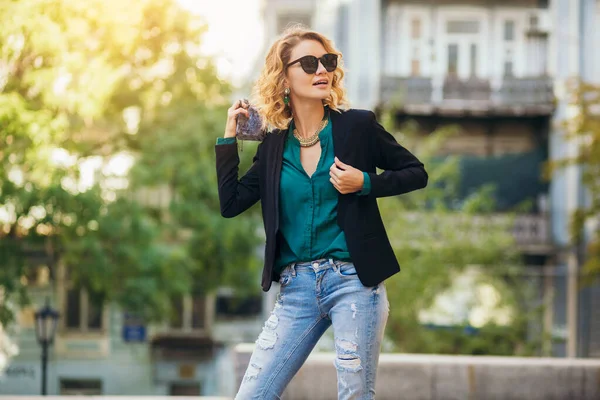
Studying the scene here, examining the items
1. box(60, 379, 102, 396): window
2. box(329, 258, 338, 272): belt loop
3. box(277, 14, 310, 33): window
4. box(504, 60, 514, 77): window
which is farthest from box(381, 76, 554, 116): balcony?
box(329, 258, 338, 272): belt loop

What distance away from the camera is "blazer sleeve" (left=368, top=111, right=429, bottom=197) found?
3.04 m

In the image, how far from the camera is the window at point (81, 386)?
78.0 ft

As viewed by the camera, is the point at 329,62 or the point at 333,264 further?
the point at 329,62

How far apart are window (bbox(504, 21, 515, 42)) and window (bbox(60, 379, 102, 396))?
14.1 meters

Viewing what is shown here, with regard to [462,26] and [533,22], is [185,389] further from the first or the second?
[533,22]

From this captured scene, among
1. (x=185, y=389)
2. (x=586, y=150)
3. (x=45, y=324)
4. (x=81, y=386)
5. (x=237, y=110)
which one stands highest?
(x=586, y=150)

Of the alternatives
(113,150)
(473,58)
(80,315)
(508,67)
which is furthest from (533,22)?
(80,315)

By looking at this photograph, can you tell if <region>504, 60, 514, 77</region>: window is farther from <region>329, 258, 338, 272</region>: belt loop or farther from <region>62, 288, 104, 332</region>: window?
<region>329, 258, 338, 272</region>: belt loop

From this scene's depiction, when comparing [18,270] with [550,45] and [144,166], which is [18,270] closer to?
[144,166]

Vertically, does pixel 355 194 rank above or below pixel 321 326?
above

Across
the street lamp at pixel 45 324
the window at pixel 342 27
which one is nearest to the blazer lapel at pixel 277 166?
the street lamp at pixel 45 324

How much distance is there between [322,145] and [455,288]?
12368 millimetres

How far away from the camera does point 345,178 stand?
2928 mm

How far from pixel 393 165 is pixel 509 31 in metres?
19.5
